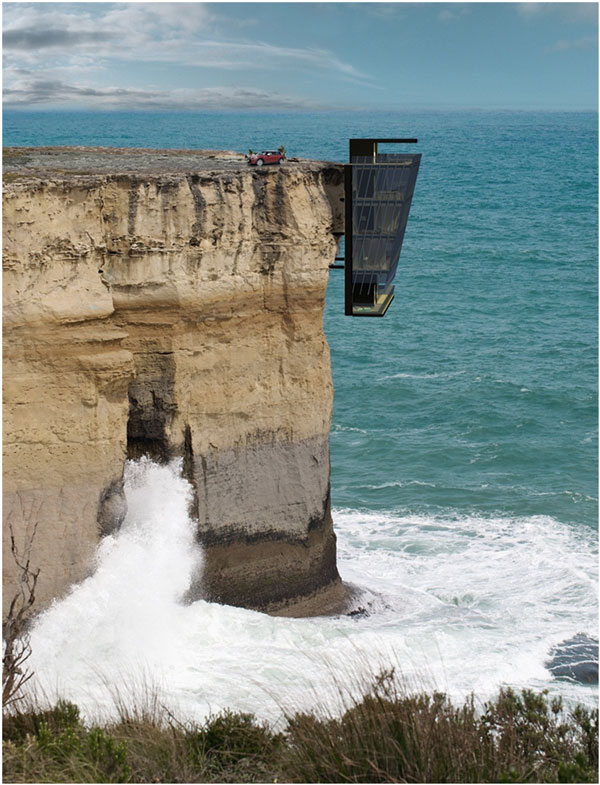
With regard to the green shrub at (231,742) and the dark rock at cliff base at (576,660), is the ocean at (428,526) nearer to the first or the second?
the dark rock at cliff base at (576,660)

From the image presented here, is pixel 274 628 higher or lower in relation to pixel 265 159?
lower

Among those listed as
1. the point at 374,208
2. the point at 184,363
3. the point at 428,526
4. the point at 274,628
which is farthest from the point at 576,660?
the point at 374,208

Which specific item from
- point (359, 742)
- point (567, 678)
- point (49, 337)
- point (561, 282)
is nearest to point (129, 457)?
point (49, 337)

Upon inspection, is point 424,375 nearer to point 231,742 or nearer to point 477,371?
point 477,371

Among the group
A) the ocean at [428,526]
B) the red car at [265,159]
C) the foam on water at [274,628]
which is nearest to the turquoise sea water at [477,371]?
the ocean at [428,526]

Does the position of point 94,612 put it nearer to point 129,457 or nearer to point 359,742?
point 129,457

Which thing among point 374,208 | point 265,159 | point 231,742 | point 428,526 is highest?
point 265,159
